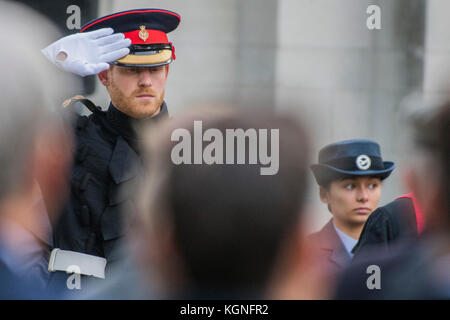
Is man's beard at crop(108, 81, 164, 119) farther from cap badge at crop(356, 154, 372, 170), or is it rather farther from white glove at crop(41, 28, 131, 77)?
cap badge at crop(356, 154, 372, 170)

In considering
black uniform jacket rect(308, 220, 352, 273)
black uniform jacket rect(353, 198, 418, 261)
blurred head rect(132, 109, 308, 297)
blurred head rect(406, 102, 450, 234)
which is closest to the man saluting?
blurred head rect(132, 109, 308, 297)

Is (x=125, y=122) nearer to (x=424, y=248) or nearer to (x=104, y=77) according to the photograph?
(x=104, y=77)

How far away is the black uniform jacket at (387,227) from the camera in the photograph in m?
3.60

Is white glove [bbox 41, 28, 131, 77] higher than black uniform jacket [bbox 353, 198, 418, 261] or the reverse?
higher

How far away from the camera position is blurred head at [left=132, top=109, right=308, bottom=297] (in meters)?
3.47

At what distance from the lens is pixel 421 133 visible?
3.62 meters

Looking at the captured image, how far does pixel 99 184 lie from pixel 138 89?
0.47 meters

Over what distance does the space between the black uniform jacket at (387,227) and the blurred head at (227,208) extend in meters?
0.34

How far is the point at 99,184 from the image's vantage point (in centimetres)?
349

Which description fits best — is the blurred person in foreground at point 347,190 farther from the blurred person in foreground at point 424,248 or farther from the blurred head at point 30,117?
the blurred head at point 30,117

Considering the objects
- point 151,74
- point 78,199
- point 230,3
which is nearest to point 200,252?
point 78,199

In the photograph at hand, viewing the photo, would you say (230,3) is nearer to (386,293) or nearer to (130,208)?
(130,208)

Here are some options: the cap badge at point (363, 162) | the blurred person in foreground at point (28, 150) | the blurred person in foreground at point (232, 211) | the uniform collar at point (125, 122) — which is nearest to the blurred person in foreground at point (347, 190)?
the cap badge at point (363, 162)

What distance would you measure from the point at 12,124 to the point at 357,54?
1614mm
